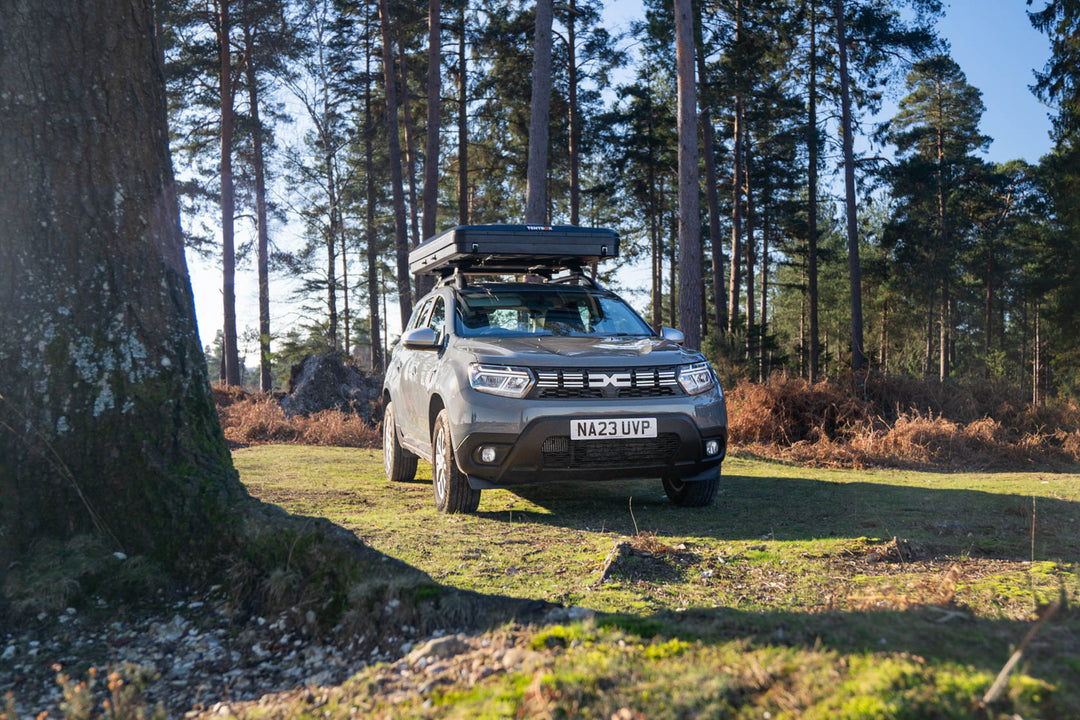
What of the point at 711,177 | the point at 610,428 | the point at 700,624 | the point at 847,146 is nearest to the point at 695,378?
the point at 610,428

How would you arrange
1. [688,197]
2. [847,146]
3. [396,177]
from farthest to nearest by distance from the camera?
[847,146], [396,177], [688,197]

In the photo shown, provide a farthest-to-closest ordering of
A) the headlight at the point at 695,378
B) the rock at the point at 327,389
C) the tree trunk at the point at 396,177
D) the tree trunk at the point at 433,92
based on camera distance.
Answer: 1. the tree trunk at the point at 396,177
2. the tree trunk at the point at 433,92
3. the rock at the point at 327,389
4. the headlight at the point at 695,378

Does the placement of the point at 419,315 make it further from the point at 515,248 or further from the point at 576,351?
the point at 576,351

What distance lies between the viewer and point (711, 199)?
27.3 m

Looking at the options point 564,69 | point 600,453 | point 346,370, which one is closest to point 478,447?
point 600,453

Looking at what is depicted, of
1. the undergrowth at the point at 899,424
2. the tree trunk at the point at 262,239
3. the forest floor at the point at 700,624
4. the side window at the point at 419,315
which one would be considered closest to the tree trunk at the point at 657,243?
the tree trunk at the point at 262,239

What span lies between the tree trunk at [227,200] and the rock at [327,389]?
10.3 m

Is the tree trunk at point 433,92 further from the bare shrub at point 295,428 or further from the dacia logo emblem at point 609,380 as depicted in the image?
the dacia logo emblem at point 609,380

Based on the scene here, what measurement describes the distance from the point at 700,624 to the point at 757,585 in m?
1.39

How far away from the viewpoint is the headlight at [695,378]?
5660 mm

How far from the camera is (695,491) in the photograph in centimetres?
621

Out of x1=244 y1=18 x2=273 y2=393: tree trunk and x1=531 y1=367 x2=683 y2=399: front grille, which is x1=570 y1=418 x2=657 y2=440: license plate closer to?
x1=531 y1=367 x2=683 y2=399: front grille

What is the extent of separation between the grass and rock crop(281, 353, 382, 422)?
7.49 m

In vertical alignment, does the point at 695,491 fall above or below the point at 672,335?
below
